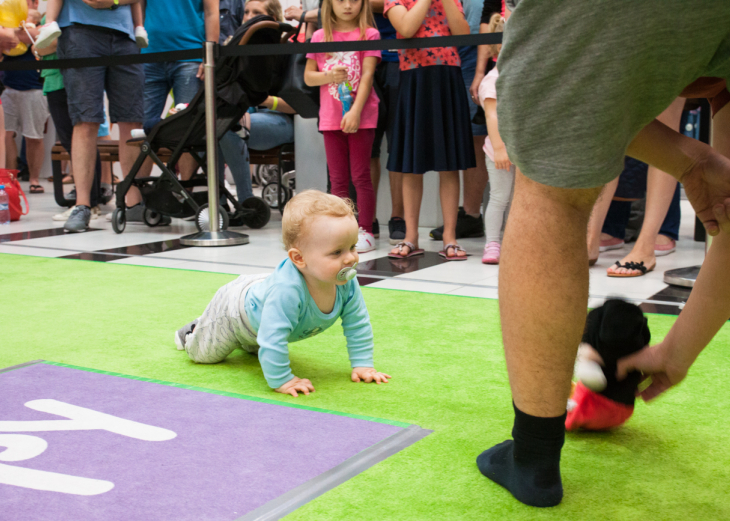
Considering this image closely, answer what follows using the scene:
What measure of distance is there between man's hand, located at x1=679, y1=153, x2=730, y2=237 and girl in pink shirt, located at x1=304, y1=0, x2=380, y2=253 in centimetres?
243

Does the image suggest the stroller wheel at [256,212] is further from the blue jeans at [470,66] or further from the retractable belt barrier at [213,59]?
the blue jeans at [470,66]

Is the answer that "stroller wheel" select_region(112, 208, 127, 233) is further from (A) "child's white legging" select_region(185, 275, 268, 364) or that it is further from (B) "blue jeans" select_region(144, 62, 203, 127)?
(A) "child's white legging" select_region(185, 275, 268, 364)

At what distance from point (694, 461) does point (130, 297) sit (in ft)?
5.94

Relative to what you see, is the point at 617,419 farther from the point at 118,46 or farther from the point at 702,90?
the point at 118,46

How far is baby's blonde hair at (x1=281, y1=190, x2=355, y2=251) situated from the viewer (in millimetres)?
1474

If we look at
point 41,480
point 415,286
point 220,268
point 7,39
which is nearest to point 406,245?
point 415,286

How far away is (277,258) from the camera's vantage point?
330cm

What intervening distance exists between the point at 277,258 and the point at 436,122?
93 centimetres

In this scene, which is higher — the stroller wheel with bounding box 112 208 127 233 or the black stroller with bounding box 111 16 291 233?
the black stroller with bounding box 111 16 291 233

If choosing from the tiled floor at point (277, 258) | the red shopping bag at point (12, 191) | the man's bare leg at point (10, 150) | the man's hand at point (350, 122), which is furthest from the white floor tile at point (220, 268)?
the man's bare leg at point (10, 150)

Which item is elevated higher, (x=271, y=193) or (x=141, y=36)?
(x=141, y=36)

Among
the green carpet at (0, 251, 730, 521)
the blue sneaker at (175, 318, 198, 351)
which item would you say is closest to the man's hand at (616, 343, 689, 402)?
the green carpet at (0, 251, 730, 521)

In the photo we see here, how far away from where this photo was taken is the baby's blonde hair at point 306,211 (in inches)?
58.0

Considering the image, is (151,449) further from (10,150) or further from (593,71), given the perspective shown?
(10,150)
